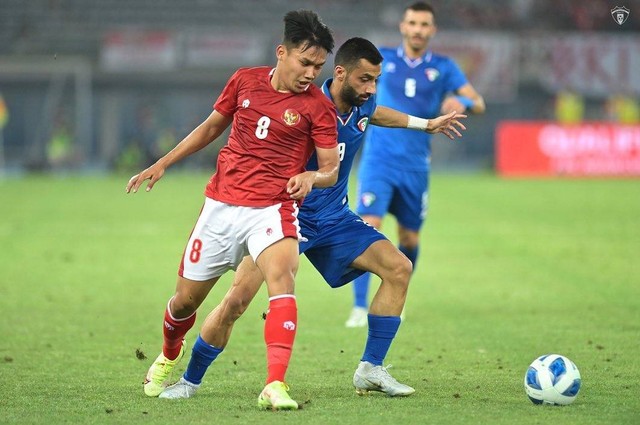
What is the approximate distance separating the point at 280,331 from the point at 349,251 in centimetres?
97

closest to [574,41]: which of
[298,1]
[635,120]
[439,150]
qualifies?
[635,120]

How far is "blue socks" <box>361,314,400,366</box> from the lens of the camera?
266 inches

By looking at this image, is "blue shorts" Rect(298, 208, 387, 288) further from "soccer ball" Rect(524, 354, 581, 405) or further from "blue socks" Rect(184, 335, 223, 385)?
"soccer ball" Rect(524, 354, 581, 405)

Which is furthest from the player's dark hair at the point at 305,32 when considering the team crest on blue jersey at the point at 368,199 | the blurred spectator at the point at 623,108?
the blurred spectator at the point at 623,108

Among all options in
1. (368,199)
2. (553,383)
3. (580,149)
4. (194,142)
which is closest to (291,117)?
(194,142)

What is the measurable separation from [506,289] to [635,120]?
25.8 meters

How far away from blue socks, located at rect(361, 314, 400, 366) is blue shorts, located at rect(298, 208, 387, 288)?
32 cm

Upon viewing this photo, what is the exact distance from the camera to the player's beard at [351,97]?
675cm

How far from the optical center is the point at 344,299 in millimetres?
11547

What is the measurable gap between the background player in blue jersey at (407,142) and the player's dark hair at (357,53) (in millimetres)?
3446

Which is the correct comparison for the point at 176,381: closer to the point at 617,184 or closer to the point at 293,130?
the point at 293,130

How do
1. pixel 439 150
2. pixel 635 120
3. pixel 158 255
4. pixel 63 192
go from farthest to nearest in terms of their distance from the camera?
pixel 439 150 → pixel 635 120 → pixel 63 192 → pixel 158 255

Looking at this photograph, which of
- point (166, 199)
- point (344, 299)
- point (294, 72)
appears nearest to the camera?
point (294, 72)

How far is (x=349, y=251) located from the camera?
681 centimetres
